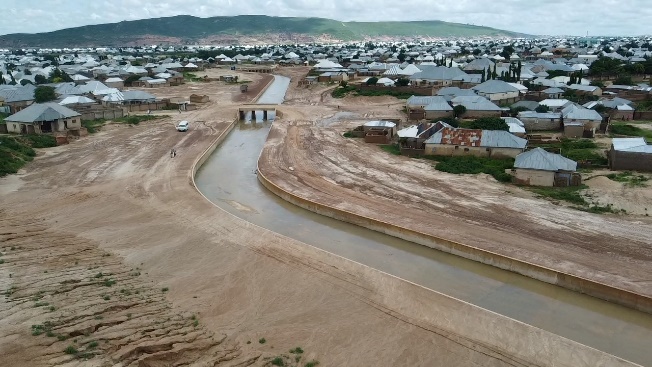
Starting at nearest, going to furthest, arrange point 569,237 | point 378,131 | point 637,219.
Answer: point 569,237 < point 637,219 < point 378,131

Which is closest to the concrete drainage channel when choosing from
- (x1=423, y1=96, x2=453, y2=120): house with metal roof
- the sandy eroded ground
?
the sandy eroded ground

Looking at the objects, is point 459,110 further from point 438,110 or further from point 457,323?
point 457,323

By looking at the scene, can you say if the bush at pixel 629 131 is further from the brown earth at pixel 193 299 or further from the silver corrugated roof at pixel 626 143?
the brown earth at pixel 193 299

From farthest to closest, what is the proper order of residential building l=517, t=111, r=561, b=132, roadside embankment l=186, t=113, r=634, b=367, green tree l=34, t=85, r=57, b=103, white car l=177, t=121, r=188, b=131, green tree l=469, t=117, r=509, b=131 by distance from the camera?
green tree l=34, t=85, r=57, b=103
white car l=177, t=121, r=188, b=131
residential building l=517, t=111, r=561, b=132
green tree l=469, t=117, r=509, b=131
roadside embankment l=186, t=113, r=634, b=367

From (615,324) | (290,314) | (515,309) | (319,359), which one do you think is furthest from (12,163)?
(615,324)

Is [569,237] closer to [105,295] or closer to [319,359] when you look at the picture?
[319,359]

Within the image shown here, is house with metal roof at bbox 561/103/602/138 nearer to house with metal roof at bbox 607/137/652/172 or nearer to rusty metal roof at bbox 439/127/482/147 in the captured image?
house with metal roof at bbox 607/137/652/172

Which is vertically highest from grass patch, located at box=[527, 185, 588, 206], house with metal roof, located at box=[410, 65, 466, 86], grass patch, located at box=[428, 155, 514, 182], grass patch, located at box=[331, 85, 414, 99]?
house with metal roof, located at box=[410, 65, 466, 86]
